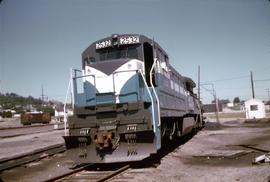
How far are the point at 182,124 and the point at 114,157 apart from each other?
6518 millimetres

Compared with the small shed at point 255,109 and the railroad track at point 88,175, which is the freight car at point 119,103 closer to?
the railroad track at point 88,175

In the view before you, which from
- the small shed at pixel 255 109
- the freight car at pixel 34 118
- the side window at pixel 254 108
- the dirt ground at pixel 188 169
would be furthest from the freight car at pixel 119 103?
the freight car at pixel 34 118

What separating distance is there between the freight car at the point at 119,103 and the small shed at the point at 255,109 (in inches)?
1428

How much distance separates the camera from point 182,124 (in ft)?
50.3

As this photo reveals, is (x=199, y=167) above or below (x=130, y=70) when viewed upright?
below

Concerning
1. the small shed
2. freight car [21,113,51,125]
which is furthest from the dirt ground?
freight car [21,113,51,125]

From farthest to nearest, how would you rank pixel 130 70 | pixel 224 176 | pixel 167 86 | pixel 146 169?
pixel 167 86 < pixel 130 70 < pixel 146 169 < pixel 224 176

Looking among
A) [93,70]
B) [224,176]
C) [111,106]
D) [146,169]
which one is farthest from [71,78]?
[224,176]

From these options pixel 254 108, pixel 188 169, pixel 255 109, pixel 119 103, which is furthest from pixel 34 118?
pixel 188 169

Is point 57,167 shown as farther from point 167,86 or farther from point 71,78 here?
point 167,86

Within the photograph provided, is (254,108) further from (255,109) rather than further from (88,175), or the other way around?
(88,175)

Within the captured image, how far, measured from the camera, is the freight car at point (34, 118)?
5894cm

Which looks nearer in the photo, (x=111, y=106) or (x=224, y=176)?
(x=224, y=176)

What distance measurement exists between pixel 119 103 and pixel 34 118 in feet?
174
